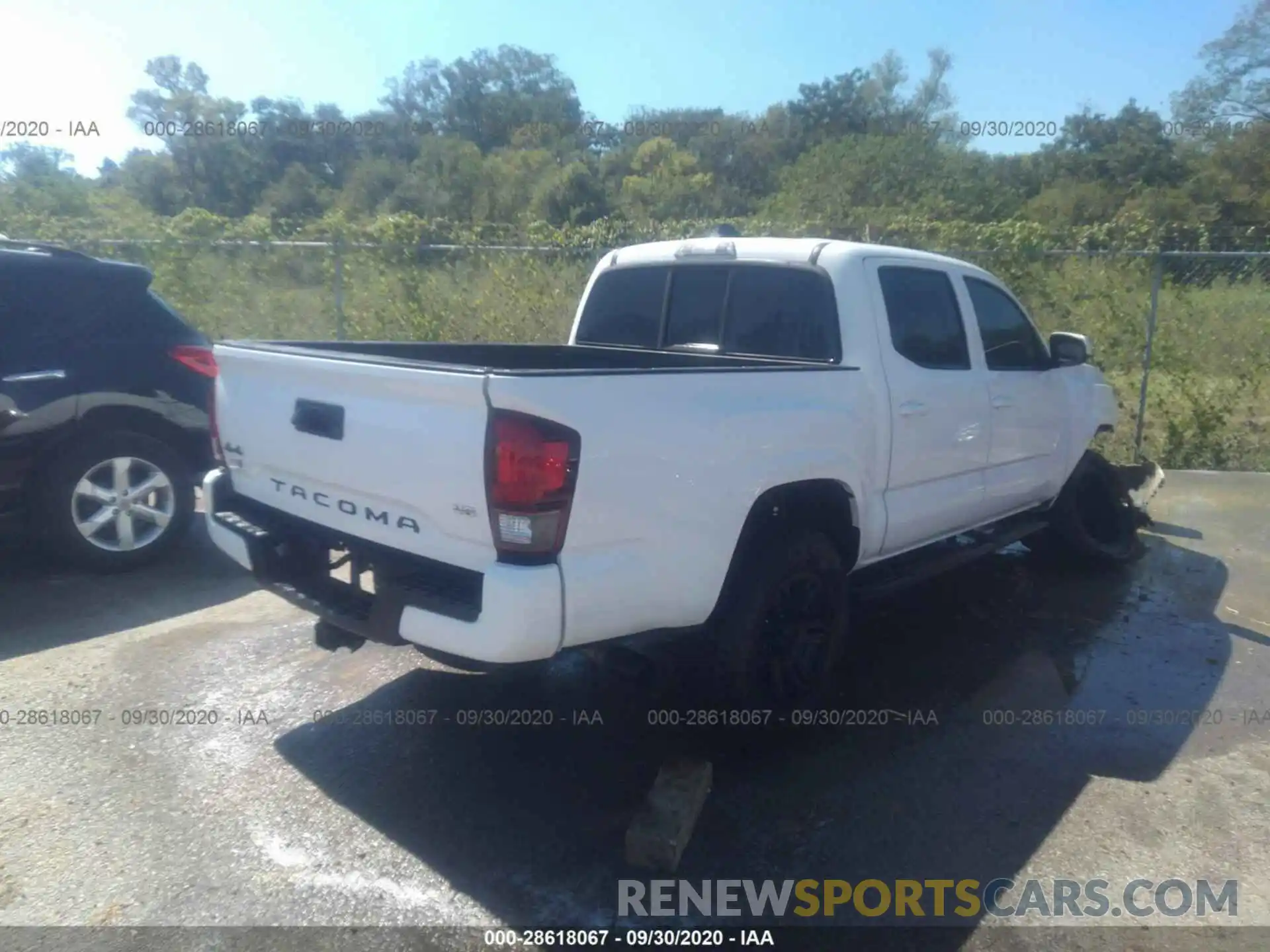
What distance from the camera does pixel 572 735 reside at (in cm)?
404

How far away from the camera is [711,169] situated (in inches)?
1608

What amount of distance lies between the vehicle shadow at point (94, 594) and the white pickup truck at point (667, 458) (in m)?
1.52

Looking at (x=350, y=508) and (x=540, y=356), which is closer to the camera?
(x=350, y=508)

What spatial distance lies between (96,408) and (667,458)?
3952 mm

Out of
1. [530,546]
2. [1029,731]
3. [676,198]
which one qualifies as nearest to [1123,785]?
[1029,731]

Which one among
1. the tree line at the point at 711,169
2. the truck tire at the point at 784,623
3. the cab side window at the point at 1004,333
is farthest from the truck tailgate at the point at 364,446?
the tree line at the point at 711,169

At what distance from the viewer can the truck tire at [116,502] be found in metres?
5.42

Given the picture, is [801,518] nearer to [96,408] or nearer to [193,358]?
[193,358]

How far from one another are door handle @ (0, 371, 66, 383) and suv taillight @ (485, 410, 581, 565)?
148 inches

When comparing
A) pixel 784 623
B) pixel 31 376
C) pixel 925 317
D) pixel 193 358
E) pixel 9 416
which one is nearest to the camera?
pixel 784 623

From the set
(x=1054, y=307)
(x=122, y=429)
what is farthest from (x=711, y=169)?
(x=122, y=429)

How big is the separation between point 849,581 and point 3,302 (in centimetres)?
469

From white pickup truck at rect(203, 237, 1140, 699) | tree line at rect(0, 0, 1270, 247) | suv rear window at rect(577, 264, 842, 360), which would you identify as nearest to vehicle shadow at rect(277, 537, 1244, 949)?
white pickup truck at rect(203, 237, 1140, 699)

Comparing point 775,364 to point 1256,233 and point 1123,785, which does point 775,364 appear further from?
point 1256,233
